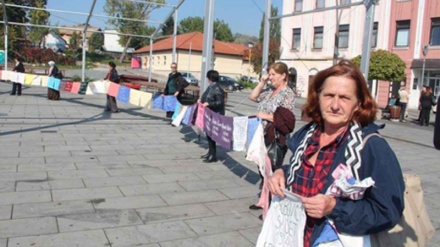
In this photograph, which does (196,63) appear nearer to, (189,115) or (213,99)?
(189,115)

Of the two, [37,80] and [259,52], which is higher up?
[259,52]

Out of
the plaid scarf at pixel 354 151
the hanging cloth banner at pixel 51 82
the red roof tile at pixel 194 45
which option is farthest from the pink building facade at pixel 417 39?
the red roof tile at pixel 194 45

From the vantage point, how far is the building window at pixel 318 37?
34.8 m

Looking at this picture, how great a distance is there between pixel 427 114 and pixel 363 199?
730 inches

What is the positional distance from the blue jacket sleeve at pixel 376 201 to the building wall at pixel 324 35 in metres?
29.7

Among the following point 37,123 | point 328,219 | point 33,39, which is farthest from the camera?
point 33,39

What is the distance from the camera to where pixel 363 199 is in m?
1.75

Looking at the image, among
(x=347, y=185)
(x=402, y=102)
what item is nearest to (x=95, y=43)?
(x=402, y=102)

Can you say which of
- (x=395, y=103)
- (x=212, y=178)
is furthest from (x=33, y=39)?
(x=212, y=178)

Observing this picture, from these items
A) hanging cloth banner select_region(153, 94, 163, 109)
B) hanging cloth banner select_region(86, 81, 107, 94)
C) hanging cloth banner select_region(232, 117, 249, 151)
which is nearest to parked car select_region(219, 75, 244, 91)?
hanging cloth banner select_region(86, 81, 107, 94)

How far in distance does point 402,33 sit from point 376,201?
31377 millimetres

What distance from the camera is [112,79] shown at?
44.4 feet

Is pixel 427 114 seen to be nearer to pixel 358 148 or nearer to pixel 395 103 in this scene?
pixel 395 103

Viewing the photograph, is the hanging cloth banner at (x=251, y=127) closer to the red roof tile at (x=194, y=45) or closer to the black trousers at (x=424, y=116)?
the black trousers at (x=424, y=116)
